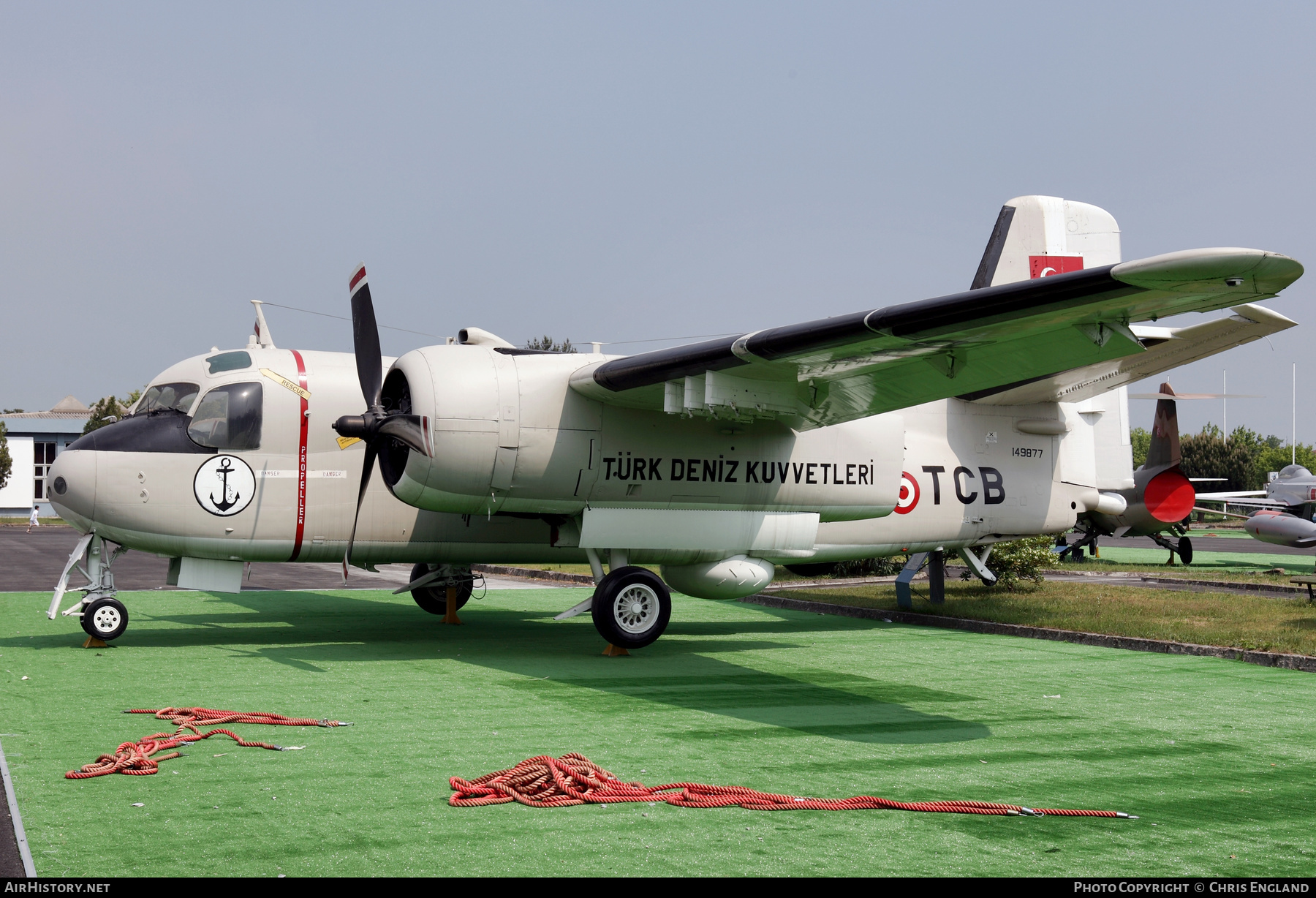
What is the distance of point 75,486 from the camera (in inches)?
471

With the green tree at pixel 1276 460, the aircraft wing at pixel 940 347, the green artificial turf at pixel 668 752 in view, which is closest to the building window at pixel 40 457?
the green artificial turf at pixel 668 752

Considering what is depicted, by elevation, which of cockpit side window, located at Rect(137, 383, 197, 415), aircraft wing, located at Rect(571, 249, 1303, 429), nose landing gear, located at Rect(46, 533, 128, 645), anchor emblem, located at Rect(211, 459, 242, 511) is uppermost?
aircraft wing, located at Rect(571, 249, 1303, 429)

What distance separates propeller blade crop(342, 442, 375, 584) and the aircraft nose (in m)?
2.87

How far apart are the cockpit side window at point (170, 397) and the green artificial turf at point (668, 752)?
287 cm

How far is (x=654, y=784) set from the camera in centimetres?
629

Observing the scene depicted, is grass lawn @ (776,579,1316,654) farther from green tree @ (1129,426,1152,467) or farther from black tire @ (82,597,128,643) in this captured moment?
green tree @ (1129,426,1152,467)

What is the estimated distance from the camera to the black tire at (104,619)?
12.0 meters

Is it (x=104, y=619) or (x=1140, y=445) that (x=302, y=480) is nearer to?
(x=104, y=619)

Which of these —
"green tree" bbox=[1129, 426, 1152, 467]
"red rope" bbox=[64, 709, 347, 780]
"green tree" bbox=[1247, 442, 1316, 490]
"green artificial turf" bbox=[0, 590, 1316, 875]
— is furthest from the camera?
"green tree" bbox=[1129, 426, 1152, 467]

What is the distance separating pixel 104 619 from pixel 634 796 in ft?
28.6

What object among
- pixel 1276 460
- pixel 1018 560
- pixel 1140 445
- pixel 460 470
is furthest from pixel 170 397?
pixel 1140 445

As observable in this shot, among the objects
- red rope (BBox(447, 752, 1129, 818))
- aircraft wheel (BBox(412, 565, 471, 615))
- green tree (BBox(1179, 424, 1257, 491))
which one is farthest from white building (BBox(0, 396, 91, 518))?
green tree (BBox(1179, 424, 1257, 491))

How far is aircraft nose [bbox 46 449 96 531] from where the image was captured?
39.2 feet
